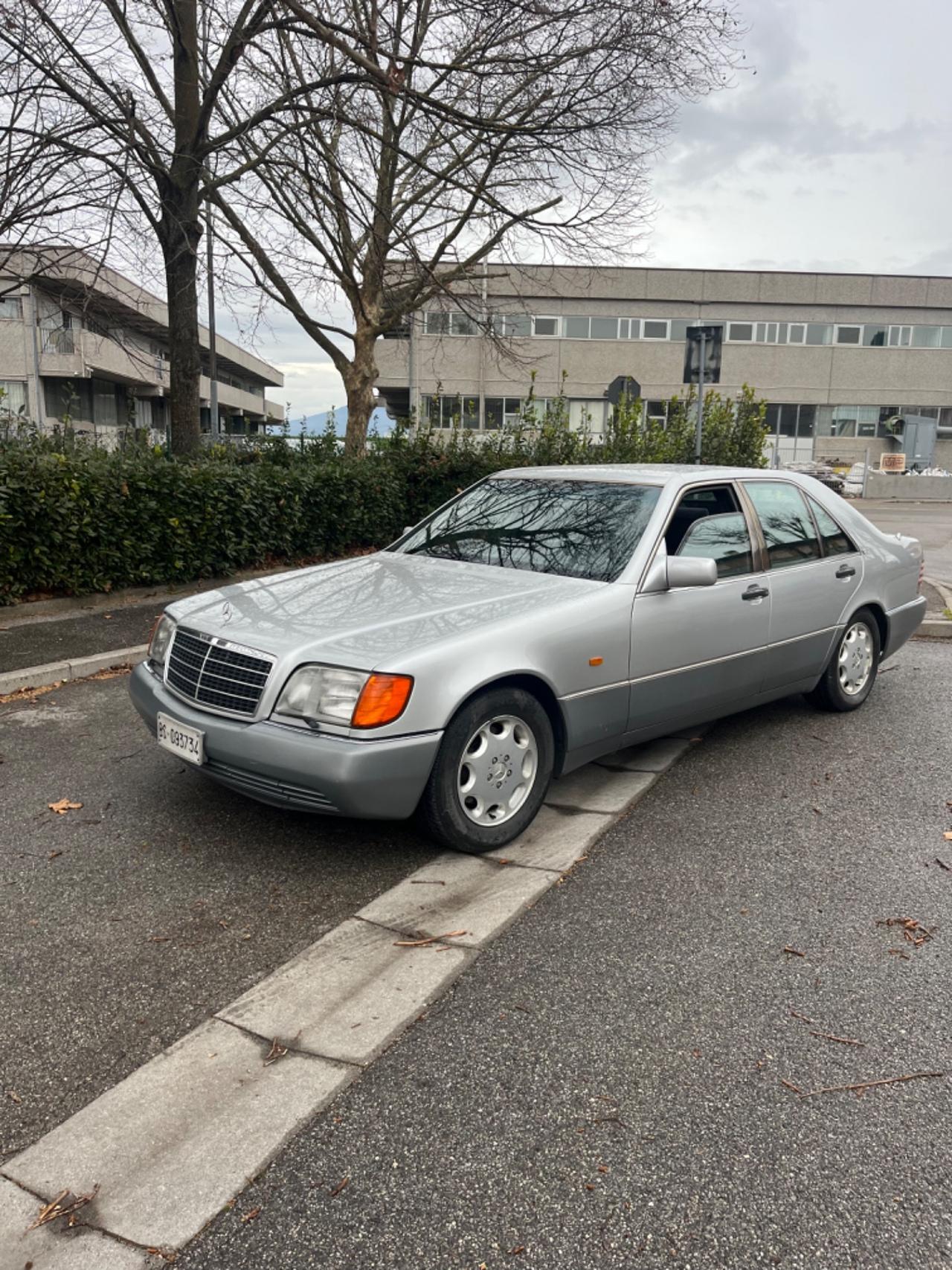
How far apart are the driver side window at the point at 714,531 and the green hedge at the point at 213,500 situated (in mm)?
5220

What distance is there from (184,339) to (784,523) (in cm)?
861

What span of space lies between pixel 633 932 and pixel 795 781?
188 centimetres

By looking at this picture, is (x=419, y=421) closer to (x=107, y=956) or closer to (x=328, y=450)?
(x=328, y=450)

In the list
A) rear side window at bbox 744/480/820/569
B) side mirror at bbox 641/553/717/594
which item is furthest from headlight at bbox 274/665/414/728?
rear side window at bbox 744/480/820/569

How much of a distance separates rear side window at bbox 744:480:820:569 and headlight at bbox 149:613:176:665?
312cm

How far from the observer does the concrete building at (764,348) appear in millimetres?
46312

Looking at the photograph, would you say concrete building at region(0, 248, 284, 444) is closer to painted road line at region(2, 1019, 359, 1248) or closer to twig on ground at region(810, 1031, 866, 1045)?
painted road line at region(2, 1019, 359, 1248)

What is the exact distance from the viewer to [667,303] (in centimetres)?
4747

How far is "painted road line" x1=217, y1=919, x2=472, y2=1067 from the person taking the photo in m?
2.60

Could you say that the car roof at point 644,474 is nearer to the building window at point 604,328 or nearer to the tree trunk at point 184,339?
the tree trunk at point 184,339

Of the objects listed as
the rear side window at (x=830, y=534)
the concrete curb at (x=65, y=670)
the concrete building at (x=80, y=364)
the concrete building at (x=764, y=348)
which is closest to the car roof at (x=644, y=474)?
the rear side window at (x=830, y=534)

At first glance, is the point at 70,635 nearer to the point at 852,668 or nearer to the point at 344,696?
the point at 344,696

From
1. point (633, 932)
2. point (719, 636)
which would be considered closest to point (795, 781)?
point (719, 636)

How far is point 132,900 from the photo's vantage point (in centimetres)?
337
